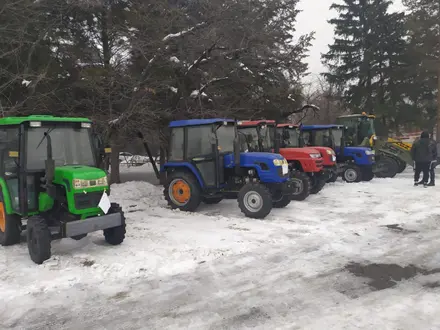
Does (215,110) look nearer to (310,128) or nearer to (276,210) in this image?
(310,128)

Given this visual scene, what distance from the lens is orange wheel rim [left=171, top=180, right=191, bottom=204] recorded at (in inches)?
369

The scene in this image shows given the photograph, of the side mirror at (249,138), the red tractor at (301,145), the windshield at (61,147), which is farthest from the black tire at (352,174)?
the windshield at (61,147)

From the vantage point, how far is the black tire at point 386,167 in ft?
53.5

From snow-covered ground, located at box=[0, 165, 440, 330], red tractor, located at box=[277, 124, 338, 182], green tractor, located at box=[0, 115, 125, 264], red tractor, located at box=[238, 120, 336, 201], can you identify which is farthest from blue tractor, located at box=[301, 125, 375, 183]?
green tractor, located at box=[0, 115, 125, 264]

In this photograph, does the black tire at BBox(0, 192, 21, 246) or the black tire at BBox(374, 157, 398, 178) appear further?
the black tire at BBox(374, 157, 398, 178)

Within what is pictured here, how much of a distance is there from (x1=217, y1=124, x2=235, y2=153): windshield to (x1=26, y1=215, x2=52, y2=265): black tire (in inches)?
182

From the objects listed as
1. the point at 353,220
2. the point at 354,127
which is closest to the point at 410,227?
the point at 353,220

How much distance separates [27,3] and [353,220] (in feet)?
33.5

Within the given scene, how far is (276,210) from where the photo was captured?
9.35 m

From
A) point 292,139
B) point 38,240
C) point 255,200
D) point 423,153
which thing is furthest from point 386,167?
point 38,240

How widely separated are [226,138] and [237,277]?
15.4ft

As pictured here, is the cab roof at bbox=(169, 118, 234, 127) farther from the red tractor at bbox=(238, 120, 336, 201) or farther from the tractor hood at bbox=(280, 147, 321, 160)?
the tractor hood at bbox=(280, 147, 321, 160)

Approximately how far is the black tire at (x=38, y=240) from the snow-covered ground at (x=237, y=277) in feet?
0.51

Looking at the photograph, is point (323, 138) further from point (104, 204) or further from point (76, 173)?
point (76, 173)
